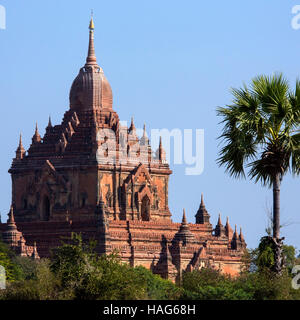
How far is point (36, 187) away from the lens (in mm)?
90750

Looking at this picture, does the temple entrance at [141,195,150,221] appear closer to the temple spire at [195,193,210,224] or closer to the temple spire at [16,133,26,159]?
the temple spire at [195,193,210,224]

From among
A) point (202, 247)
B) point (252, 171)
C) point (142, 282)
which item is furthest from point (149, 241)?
point (252, 171)

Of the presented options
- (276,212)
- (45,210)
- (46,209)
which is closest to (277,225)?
(276,212)

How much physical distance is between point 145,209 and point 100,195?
497cm

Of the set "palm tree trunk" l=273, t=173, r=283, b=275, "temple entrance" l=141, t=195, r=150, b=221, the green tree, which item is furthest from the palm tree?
"temple entrance" l=141, t=195, r=150, b=221

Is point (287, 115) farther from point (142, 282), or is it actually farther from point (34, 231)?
point (34, 231)

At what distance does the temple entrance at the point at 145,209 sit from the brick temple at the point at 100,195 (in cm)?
7

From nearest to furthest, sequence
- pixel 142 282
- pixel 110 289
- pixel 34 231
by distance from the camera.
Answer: pixel 110 289 < pixel 142 282 < pixel 34 231

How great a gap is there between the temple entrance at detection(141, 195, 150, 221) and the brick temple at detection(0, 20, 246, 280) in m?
0.07

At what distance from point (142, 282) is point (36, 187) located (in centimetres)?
4594

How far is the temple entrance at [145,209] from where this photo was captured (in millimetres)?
91463
